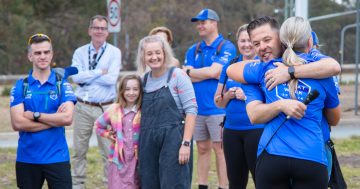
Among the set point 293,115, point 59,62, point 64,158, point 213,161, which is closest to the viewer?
point 293,115

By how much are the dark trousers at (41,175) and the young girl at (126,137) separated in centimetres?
54

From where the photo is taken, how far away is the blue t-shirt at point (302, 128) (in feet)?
13.4

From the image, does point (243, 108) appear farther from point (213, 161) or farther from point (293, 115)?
point (213, 161)

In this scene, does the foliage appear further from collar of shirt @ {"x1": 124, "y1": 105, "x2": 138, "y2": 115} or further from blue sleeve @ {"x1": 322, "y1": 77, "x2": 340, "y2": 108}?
blue sleeve @ {"x1": 322, "y1": 77, "x2": 340, "y2": 108}

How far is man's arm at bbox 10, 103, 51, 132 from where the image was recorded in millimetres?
5684

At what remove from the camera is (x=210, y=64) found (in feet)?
26.1

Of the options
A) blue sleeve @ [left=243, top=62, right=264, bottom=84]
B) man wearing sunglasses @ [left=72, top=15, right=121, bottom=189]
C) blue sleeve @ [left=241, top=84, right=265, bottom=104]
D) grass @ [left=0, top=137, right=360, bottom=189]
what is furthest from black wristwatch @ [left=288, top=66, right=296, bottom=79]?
grass @ [left=0, top=137, right=360, bottom=189]

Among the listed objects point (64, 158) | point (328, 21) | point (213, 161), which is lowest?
point (213, 161)

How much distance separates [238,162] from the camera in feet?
20.8

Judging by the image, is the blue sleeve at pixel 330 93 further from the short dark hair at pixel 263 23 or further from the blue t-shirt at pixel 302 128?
the short dark hair at pixel 263 23

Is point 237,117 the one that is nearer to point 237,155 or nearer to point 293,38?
point 237,155

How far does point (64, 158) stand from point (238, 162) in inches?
64.5

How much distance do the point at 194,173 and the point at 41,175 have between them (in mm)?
3975

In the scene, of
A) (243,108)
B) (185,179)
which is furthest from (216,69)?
(185,179)
